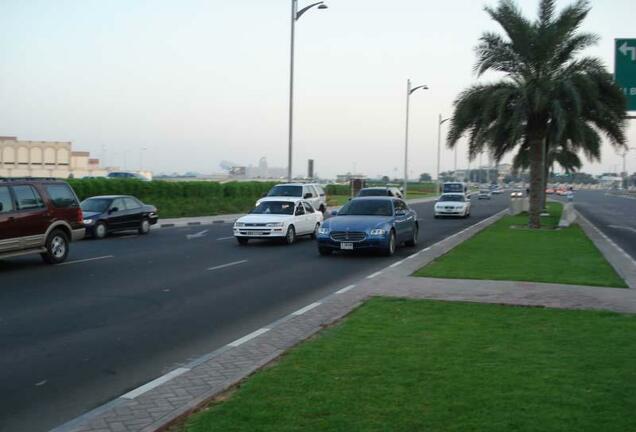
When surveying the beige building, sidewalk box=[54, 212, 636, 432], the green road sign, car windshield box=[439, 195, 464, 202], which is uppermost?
the green road sign

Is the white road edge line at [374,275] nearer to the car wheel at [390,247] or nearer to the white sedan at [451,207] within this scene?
the car wheel at [390,247]

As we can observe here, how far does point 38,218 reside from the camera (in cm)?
1552

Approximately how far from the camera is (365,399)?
18.2ft

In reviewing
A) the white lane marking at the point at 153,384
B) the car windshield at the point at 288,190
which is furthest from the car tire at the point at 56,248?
the car windshield at the point at 288,190

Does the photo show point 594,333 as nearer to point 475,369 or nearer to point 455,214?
point 475,369

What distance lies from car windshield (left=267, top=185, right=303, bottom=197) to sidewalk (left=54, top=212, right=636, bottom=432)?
15.2 meters

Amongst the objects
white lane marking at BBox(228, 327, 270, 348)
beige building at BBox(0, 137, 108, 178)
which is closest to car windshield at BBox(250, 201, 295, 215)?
white lane marking at BBox(228, 327, 270, 348)

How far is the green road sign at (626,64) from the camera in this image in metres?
22.2

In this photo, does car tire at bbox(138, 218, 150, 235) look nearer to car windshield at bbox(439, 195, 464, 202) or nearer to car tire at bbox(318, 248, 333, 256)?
car tire at bbox(318, 248, 333, 256)

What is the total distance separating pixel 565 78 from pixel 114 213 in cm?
1735

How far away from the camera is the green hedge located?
35.6 m

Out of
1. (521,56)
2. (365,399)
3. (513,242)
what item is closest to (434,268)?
(513,242)

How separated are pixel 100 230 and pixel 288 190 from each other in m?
10.00

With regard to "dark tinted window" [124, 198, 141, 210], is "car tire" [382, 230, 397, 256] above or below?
below
